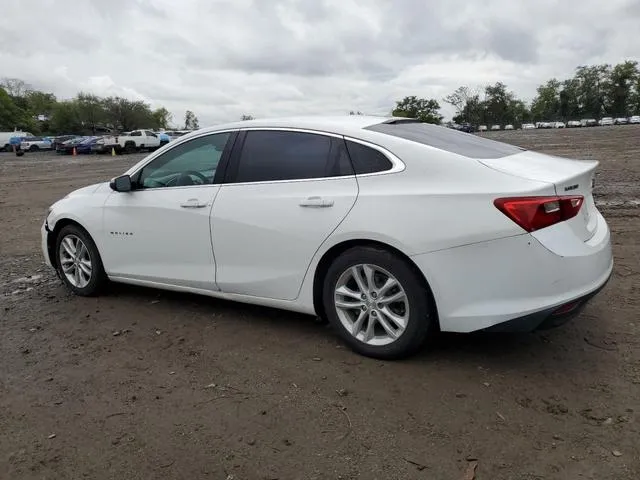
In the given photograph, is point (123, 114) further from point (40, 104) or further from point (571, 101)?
point (571, 101)

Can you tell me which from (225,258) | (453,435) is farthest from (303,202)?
(453,435)

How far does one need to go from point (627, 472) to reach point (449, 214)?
1531 millimetres

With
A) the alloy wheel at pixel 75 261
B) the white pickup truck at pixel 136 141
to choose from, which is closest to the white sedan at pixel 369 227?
the alloy wheel at pixel 75 261

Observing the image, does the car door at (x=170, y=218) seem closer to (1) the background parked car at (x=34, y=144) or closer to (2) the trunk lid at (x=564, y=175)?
(2) the trunk lid at (x=564, y=175)

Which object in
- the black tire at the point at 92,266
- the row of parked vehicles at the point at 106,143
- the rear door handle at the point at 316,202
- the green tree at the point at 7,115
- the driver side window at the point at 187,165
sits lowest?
the black tire at the point at 92,266

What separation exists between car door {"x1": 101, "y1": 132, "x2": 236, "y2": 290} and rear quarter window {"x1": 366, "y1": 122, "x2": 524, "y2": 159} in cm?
130

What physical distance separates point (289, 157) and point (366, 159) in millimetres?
630

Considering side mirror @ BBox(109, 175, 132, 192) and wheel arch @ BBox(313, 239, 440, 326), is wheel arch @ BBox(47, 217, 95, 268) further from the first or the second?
wheel arch @ BBox(313, 239, 440, 326)

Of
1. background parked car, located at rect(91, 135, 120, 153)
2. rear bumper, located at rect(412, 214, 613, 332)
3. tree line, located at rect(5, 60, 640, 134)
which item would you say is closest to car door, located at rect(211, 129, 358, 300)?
rear bumper, located at rect(412, 214, 613, 332)

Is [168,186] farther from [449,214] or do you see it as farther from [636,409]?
[636,409]

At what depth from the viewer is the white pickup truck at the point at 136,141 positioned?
1672 inches

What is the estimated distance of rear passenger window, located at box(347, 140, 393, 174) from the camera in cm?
359

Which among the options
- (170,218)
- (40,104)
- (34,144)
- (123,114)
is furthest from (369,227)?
(40,104)

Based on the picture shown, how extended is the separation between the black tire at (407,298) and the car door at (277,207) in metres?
0.22
